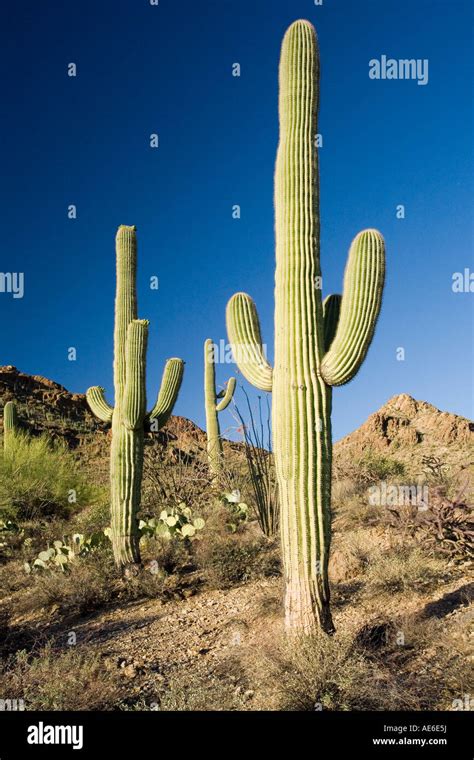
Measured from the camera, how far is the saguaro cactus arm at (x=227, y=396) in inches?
703

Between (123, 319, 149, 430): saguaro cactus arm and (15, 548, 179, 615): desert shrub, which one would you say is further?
(123, 319, 149, 430): saguaro cactus arm

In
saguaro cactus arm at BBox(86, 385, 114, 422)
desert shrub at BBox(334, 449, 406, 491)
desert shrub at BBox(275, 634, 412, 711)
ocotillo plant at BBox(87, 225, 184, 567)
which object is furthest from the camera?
desert shrub at BBox(334, 449, 406, 491)

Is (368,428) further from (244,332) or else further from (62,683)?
(62,683)

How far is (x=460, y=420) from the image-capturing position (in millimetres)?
18531

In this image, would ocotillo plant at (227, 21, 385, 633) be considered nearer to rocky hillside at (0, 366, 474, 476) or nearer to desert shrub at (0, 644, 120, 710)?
desert shrub at (0, 644, 120, 710)

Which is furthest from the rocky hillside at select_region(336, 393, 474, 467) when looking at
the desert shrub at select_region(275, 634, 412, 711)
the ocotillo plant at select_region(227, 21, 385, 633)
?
the desert shrub at select_region(275, 634, 412, 711)

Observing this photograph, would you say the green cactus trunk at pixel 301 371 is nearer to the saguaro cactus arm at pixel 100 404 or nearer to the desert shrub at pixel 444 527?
the desert shrub at pixel 444 527

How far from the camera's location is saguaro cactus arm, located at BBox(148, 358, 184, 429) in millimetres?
9508

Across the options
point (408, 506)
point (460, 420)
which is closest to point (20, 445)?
point (408, 506)

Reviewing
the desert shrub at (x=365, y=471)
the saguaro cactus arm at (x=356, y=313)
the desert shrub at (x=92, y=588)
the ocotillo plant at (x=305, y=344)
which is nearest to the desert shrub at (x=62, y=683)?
the ocotillo plant at (x=305, y=344)

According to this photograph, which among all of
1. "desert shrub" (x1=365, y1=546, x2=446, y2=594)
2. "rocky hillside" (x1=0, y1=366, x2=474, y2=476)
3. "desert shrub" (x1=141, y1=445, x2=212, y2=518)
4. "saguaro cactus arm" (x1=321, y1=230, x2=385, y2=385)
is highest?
"rocky hillside" (x1=0, y1=366, x2=474, y2=476)

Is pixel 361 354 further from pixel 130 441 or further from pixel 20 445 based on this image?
pixel 20 445

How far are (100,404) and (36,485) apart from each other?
5126mm
